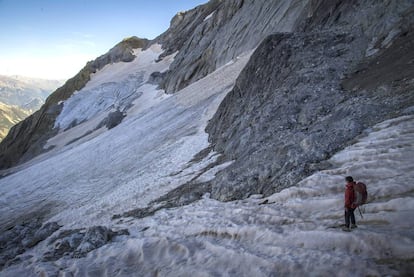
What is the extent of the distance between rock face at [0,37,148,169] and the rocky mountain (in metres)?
34.8

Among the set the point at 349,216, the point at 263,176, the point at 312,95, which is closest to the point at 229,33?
the point at 312,95

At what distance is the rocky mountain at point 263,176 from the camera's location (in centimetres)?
816

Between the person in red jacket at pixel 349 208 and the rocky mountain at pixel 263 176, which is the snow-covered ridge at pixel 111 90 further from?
the person in red jacket at pixel 349 208

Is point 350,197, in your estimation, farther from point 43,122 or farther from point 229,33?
point 43,122

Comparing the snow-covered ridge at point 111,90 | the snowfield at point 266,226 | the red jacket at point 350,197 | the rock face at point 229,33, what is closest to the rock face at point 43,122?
the snow-covered ridge at point 111,90

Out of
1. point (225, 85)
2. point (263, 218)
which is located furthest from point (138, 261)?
point (225, 85)

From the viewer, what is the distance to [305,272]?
6.98 m

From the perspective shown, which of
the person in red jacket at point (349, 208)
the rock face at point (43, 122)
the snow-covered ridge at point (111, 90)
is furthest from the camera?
the rock face at point (43, 122)

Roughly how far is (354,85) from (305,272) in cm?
1131

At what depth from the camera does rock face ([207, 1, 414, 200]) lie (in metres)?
12.6

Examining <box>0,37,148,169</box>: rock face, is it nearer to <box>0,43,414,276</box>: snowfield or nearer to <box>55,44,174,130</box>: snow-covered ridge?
<box>55,44,174,130</box>: snow-covered ridge

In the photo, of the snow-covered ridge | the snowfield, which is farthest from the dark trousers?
the snow-covered ridge

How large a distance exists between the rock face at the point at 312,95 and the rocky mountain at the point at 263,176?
0.27 ft

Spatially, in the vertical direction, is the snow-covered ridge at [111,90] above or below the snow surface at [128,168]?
above
